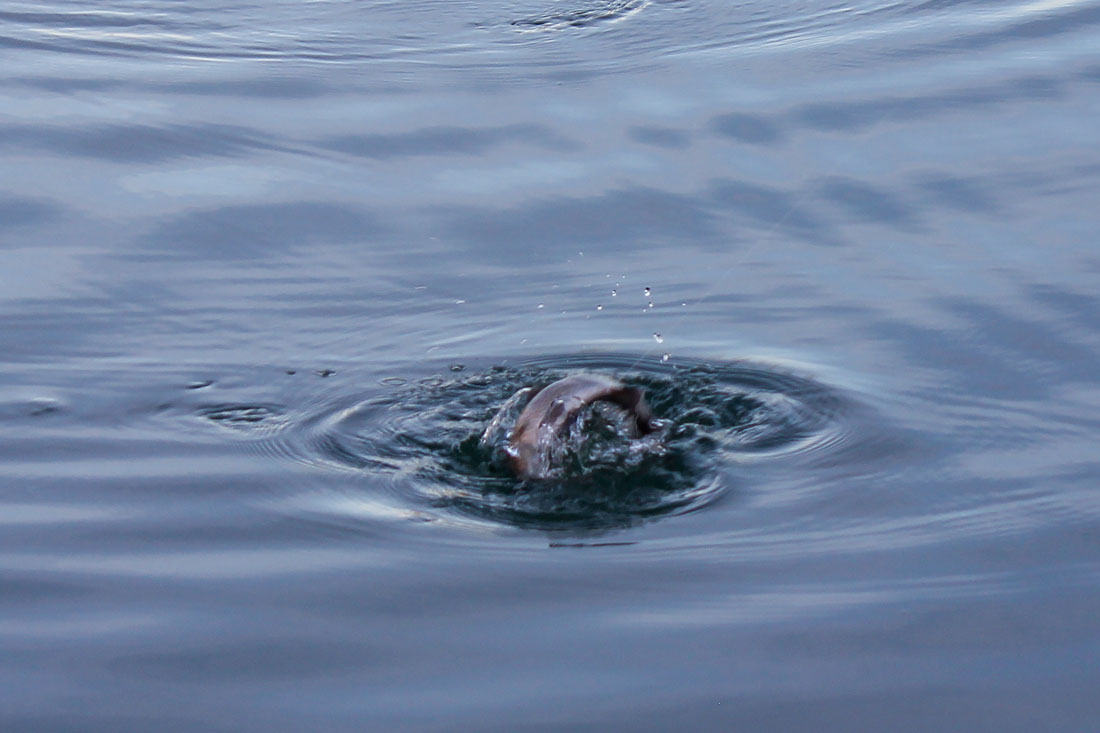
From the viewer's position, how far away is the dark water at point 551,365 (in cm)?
407

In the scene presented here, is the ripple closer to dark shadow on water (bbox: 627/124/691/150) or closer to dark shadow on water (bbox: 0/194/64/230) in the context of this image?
dark shadow on water (bbox: 0/194/64/230)

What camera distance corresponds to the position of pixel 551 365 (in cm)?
625

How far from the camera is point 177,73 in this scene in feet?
33.7

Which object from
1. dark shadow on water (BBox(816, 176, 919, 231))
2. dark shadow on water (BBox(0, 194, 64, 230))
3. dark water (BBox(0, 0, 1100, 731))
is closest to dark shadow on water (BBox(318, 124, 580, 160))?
dark water (BBox(0, 0, 1100, 731))

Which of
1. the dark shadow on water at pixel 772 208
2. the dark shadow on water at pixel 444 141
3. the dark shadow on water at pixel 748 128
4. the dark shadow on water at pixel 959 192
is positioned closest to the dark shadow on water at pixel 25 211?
the dark shadow on water at pixel 444 141

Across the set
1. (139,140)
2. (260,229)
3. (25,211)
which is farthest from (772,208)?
(25,211)

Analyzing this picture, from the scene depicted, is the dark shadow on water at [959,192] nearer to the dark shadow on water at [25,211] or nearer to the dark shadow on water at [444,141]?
the dark shadow on water at [444,141]

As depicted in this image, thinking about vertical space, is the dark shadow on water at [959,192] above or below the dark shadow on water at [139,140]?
below

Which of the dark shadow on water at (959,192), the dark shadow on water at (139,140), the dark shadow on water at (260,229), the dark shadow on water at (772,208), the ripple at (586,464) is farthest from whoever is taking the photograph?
the dark shadow on water at (139,140)

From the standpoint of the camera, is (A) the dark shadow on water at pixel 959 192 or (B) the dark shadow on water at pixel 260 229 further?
(A) the dark shadow on water at pixel 959 192

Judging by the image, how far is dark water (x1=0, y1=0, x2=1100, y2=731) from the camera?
4070mm

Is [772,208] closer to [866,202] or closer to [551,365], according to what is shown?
[866,202]

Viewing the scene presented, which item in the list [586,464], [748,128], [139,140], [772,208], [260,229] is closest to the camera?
[586,464]

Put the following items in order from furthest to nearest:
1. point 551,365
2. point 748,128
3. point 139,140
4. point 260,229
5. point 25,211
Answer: point 748,128, point 139,140, point 25,211, point 260,229, point 551,365
